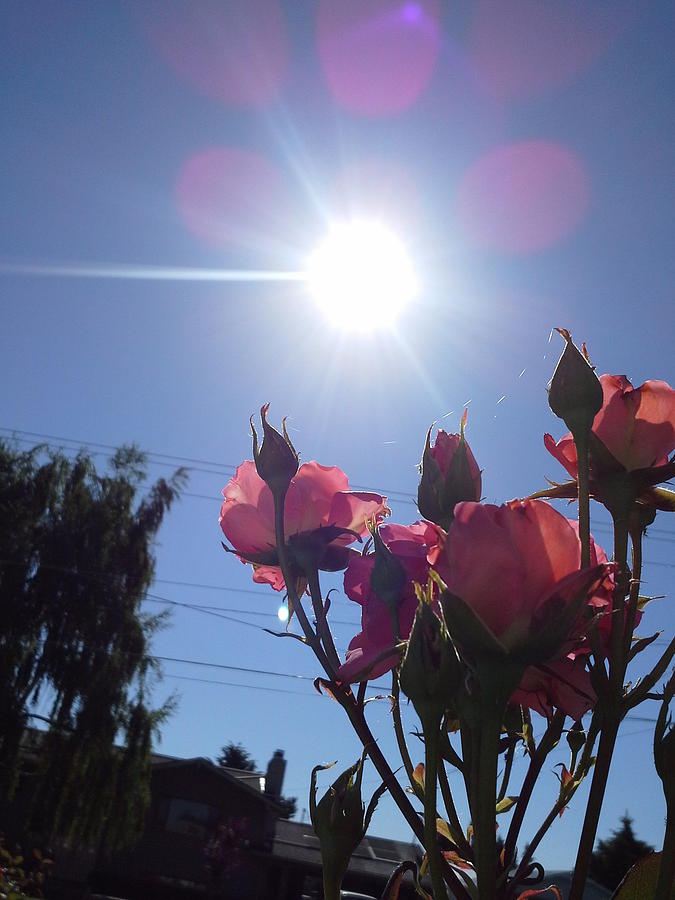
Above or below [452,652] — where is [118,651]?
above

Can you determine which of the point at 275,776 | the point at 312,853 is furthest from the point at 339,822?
the point at 275,776

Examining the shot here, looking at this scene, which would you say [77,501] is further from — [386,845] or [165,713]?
[386,845]

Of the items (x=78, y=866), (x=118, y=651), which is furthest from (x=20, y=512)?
(x=78, y=866)

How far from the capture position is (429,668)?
0.31 metres

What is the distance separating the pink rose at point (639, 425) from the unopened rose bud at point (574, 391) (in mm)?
32

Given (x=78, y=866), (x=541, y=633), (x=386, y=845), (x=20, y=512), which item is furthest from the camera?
(x=386, y=845)

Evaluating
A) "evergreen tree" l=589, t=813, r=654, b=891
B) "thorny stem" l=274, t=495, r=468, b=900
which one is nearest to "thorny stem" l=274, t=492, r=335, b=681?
"thorny stem" l=274, t=495, r=468, b=900

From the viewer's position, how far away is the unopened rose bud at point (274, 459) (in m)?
0.48

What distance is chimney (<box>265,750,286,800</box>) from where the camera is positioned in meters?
17.2

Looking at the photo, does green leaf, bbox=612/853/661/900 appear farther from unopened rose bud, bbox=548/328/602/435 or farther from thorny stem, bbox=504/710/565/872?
unopened rose bud, bbox=548/328/602/435

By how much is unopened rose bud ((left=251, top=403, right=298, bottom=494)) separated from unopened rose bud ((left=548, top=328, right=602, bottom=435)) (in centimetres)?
17

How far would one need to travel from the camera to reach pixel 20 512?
7.67m

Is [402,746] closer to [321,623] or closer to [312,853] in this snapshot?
[321,623]

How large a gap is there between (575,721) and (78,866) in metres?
15.6
